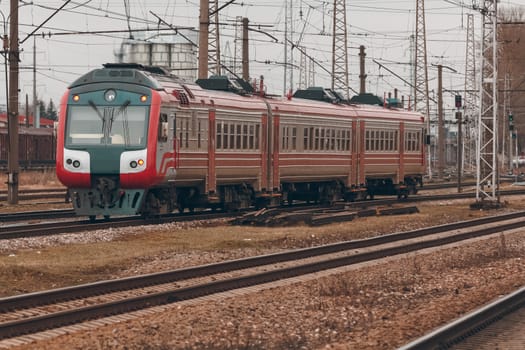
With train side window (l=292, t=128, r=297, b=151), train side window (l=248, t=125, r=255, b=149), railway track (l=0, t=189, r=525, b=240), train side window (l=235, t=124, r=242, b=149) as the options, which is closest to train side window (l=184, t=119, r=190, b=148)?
railway track (l=0, t=189, r=525, b=240)

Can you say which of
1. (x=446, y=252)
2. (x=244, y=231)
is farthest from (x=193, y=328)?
(x=244, y=231)

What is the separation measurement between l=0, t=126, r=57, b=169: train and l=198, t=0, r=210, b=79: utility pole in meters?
33.6

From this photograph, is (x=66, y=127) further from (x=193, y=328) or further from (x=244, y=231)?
(x=193, y=328)

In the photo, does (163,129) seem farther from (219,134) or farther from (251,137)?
(251,137)

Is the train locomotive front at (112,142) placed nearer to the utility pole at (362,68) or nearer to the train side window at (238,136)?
the train side window at (238,136)

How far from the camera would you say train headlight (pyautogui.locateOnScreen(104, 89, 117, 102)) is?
2376 cm

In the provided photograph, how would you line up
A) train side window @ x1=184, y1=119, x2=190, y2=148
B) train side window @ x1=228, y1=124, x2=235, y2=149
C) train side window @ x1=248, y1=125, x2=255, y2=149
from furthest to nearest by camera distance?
1. train side window @ x1=248, y1=125, x2=255, y2=149
2. train side window @ x1=228, y1=124, x2=235, y2=149
3. train side window @ x1=184, y1=119, x2=190, y2=148

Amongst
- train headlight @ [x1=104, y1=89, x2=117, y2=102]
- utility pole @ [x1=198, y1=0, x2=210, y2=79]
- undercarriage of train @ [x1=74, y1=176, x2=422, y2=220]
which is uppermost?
utility pole @ [x1=198, y1=0, x2=210, y2=79]

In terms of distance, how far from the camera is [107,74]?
24.3m

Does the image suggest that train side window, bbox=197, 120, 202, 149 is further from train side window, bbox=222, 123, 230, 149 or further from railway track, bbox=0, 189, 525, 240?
railway track, bbox=0, 189, 525, 240

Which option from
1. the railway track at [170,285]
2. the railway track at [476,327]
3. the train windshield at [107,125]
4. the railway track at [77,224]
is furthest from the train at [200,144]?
the railway track at [476,327]

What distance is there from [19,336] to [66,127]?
13663 mm

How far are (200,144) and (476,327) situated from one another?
15.6 meters

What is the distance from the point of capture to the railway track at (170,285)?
39.0 feet
